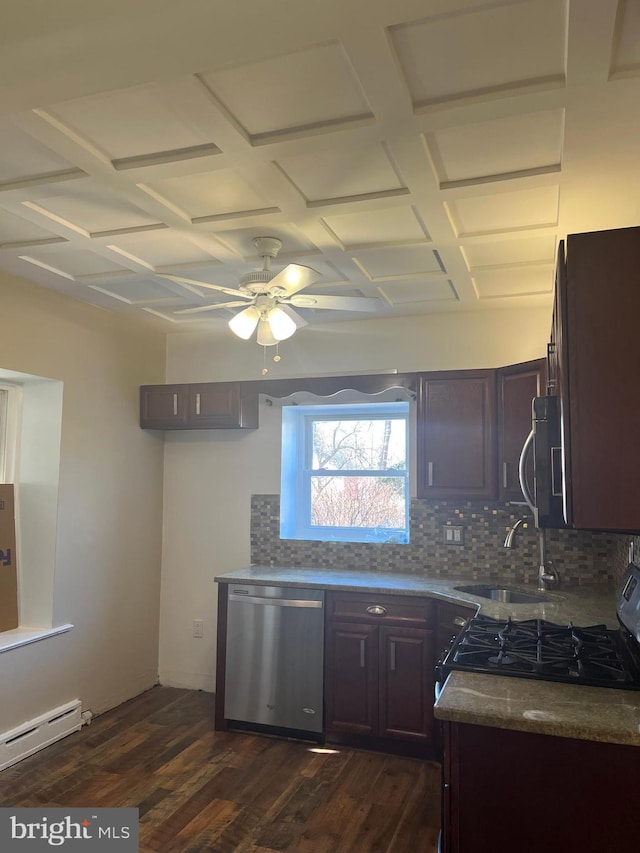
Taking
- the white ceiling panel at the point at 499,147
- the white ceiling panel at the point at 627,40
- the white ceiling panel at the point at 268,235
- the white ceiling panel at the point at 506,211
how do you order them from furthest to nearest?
the white ceiling panel at the point at 268,235
the white ceiling panel at the point at 506,211
the white ceiling panel at the point at 499,147
the white ceiling panel at the point at 627,40

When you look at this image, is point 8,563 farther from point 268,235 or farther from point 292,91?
point 292,91

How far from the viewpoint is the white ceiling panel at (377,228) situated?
2625 mm

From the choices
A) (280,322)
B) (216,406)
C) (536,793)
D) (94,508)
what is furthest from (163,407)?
(536,793)

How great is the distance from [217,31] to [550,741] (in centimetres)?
197

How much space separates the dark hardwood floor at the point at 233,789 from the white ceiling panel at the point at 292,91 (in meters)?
2.75

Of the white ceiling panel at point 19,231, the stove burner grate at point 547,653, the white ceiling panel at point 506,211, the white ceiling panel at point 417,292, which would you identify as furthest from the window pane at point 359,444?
the white ceiling panel at point 19,231

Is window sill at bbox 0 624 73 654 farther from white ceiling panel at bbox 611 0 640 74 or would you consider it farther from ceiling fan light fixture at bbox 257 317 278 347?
white ceiling panel at bbox 611 0 640 74

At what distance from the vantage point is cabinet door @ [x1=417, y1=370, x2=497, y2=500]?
3.62 metres

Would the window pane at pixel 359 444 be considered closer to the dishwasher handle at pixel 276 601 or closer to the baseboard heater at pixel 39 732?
the dishwasher handle at pixel 276 601

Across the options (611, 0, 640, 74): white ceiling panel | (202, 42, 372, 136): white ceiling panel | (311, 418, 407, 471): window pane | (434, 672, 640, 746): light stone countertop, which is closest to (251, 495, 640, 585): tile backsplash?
(311, 418, 407, 471): window pane

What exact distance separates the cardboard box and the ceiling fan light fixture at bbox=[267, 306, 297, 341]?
1.98 metres

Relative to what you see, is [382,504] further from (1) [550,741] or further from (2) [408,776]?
(1) [550,741]

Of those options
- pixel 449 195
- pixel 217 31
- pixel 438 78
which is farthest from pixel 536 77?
pixel 217 31

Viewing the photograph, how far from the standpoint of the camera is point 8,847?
240cm
